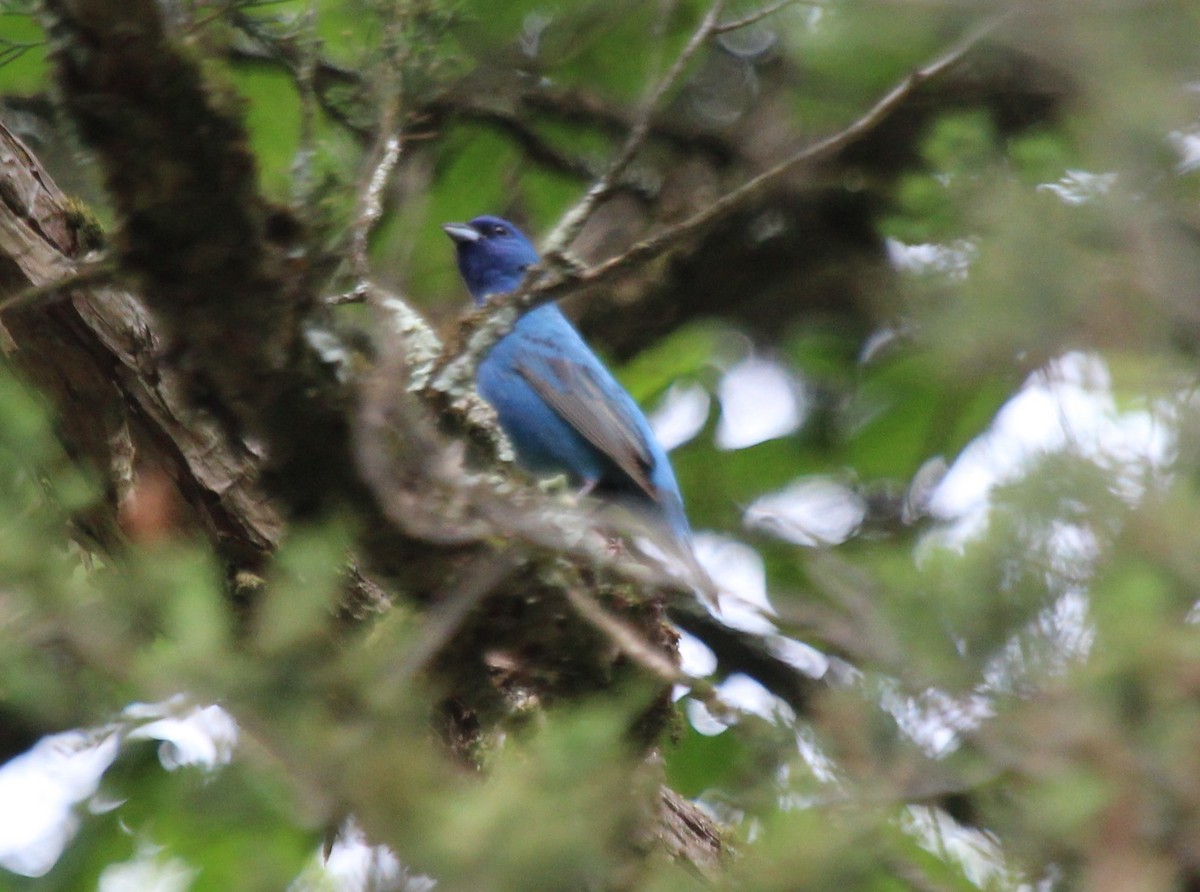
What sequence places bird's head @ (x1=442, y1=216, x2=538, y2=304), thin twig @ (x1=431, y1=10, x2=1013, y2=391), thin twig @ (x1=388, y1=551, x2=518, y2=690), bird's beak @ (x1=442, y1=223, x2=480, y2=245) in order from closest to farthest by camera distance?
thin twig @ (x1=388, y1=551, x2=518, y2=690) < thin twig @ (x1=431, y1=10, x2=1013, y2=391) < bird's beak @ (x1=442, y1=223, x2=480, y2=245) < bird's head @ (x1=442, y1=216, x2=538, y2=304)

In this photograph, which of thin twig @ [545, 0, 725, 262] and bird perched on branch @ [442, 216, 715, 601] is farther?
bird perched on branch @ [442, 216, 715, 601]

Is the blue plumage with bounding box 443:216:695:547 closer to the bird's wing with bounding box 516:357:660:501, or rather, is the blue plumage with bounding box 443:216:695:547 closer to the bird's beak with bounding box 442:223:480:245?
the bird's wing with bounding box 516:357:660:501

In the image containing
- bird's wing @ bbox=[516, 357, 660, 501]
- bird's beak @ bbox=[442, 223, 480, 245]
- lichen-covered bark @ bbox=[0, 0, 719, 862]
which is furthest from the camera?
bird's beak @ bbox=[442, 223, 480, 245]

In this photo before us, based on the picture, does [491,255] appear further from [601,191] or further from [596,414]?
[601,191]

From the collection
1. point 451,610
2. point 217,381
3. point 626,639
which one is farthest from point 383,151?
point 626,639

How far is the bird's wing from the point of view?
19.9 feet

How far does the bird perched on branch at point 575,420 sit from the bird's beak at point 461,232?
78cm

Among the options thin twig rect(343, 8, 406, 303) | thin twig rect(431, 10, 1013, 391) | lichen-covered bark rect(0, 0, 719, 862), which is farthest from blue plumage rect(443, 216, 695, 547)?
thin twig rect(343, 8, 406, 303)

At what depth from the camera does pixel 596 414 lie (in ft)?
20.4

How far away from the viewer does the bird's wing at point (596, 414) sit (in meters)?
6.05

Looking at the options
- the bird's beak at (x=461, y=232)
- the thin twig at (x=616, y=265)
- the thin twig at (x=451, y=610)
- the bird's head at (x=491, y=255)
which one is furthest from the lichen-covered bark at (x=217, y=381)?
the bird's head at (x=491, y=255)

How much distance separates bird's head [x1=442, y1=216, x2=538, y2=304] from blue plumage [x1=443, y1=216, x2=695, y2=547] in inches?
26.5

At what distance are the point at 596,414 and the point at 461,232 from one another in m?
1.56

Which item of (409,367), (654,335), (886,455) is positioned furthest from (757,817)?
(654,335)
